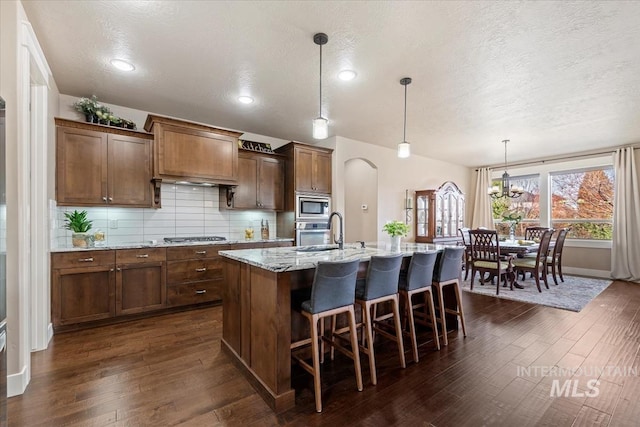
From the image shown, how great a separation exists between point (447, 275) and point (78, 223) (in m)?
4.01

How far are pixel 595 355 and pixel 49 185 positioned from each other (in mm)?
5344

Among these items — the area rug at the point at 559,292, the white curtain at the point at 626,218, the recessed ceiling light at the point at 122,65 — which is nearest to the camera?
the recessed ceiling light at the point at 122,65

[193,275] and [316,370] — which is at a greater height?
[193,275]

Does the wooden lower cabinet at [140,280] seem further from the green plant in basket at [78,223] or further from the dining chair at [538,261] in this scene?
the dining chair at [538,261]

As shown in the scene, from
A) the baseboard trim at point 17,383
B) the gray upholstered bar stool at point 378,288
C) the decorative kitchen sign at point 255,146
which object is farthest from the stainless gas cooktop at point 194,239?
the gray upholstered bar stool at point 378,288

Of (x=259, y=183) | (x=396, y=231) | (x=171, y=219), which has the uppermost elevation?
(x=259, y=183)

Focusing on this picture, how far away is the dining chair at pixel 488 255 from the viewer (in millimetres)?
4563

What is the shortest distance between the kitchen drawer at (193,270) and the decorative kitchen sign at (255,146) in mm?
1774

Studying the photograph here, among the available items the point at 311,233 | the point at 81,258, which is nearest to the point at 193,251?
the point at 81,258

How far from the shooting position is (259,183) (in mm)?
4570

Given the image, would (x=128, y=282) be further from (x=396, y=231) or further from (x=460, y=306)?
(x=460, y=306)

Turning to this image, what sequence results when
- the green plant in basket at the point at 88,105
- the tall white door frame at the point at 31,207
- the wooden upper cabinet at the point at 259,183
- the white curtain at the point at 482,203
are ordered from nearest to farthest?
the tall white door frame at the point at 31,207 → the green plant in basket at the point at 88,105 → the wooden upper cabinet at the point at 259,183 → the white curtain at the point at 482,203

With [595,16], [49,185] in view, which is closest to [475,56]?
[595,16]

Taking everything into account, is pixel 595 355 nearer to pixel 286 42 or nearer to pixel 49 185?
pixel 286 42
